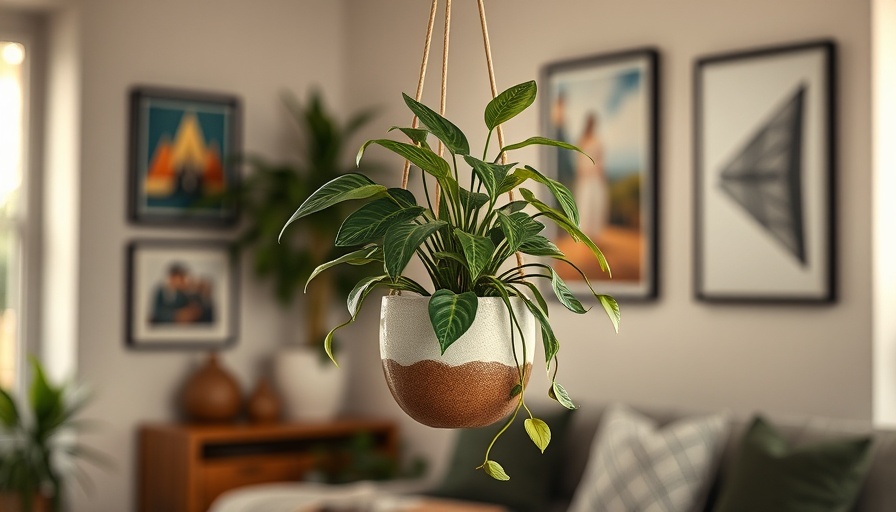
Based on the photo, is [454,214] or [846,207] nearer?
[454,214]

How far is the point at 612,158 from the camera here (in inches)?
181

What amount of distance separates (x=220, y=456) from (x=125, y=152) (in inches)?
56.7

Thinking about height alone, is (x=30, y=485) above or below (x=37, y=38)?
below

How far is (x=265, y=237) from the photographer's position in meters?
5.43

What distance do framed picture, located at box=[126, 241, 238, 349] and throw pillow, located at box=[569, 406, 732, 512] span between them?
2278mm

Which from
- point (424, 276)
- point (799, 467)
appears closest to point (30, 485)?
point (424, 276)

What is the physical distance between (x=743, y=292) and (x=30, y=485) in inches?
115

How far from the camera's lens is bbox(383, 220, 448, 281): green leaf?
1354 mm

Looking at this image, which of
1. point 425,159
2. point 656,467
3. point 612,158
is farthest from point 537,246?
point 612,158

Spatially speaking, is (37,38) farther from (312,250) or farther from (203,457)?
(203,457)

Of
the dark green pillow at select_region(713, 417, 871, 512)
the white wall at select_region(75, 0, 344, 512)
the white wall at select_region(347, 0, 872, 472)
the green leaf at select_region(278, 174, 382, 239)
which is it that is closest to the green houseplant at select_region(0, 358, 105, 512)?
the white wall at select_region(75, 0, 344, 512)

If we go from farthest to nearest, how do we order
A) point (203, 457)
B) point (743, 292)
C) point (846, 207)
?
1. point (203, 457)
2. point (743, 292)
3. point (846, 207)

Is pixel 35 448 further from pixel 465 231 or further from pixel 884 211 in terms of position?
pixel 465 231

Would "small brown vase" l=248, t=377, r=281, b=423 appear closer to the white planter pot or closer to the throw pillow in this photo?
the white planter pot
